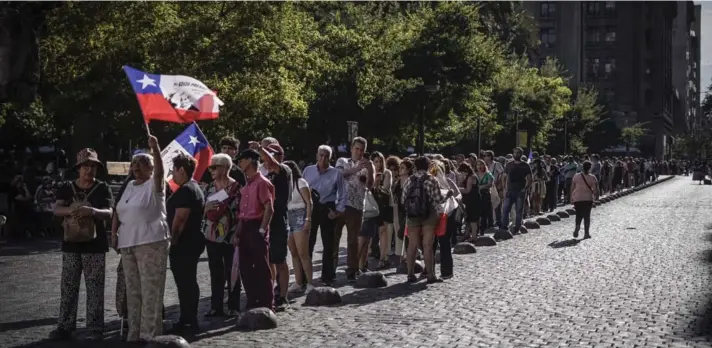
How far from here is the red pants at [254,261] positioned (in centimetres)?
1075

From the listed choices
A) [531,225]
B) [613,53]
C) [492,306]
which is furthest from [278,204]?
[613,53]

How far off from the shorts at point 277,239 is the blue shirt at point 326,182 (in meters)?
2.10

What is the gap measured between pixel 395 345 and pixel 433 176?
5526 millimetres

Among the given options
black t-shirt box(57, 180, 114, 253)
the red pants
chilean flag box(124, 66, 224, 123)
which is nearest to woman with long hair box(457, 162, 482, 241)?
chilean flag box(124, 66, 224, 123)

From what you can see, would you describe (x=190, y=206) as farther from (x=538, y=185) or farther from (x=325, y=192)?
(x=538, y=185)

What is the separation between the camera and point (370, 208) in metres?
15.5

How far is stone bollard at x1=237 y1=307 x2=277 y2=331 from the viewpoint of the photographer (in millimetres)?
10305

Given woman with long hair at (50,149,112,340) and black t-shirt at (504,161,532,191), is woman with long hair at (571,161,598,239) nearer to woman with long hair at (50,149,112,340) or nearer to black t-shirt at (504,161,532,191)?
black t-shirt at (504,161,532,191)

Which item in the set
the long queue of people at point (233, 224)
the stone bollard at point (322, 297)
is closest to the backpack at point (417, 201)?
the long queue of people at point (233, 224)

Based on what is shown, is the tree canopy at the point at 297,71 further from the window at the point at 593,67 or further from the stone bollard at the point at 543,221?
the window at the point at 593,67

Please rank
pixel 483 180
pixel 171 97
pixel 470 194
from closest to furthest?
1. pixel 171 97
2. pixel 470 194
3. pixel 483 180

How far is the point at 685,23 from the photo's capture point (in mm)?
174125

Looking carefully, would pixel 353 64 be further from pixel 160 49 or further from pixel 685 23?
pixel 685 23

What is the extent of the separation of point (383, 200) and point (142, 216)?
25.6ft
